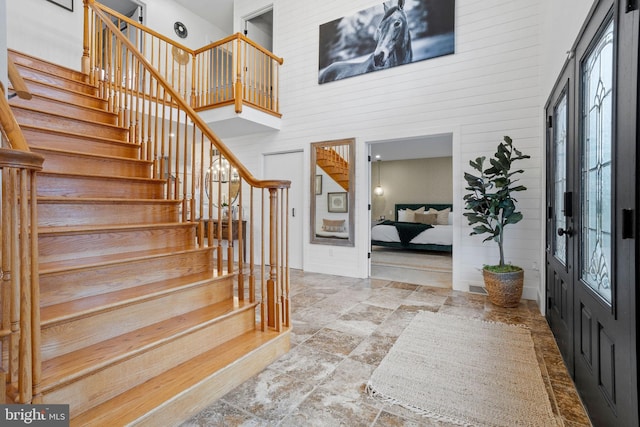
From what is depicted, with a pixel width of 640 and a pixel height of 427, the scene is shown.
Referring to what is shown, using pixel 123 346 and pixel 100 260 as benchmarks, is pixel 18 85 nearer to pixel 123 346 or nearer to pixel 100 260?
pixel 100 260

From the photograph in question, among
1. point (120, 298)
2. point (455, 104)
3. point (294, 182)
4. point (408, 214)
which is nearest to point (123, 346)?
point (120, 298)

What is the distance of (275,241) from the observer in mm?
2301

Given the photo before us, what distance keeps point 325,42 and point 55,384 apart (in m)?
5.11

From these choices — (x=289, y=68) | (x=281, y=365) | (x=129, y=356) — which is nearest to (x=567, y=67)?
(x=281, y=365)

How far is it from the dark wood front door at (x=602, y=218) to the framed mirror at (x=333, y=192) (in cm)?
270

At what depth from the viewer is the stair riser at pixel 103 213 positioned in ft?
6.85

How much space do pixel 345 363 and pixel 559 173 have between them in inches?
89.4

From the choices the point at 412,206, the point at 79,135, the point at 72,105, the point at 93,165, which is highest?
the point at 72,105

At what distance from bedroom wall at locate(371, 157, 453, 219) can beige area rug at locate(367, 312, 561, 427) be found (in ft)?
23.3

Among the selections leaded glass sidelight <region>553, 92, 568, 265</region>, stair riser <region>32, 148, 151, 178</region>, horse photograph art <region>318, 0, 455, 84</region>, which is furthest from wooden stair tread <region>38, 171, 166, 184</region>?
leaded glass sidelight <region>553, 92, 568, 265</region>

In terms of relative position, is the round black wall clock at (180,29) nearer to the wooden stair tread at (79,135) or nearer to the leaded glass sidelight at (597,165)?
the wooden stair tread at (79,135)

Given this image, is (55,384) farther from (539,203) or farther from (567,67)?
(539,203)

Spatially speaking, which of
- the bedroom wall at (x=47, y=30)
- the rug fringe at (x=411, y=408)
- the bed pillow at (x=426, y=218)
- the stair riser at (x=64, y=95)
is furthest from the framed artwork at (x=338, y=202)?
the bed pillow at (x=426, y=218)

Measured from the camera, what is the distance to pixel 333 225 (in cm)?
499
